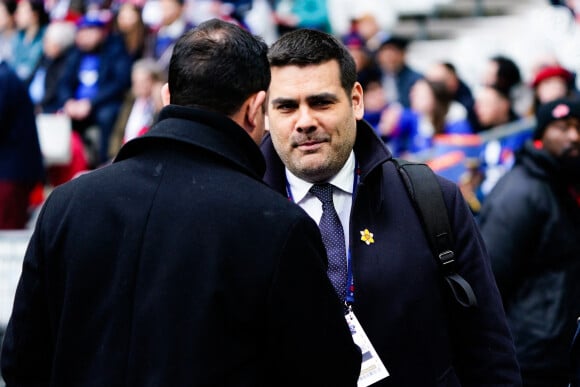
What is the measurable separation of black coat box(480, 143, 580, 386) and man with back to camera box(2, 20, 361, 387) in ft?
8.91

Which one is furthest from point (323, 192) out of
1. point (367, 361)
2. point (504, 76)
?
point (504, 76)

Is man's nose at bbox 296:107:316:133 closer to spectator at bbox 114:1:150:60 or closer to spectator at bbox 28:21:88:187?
spectator at bbox 28:21:88:187

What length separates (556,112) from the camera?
19.3 ft

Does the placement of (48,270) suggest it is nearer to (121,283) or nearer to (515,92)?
(121,283)

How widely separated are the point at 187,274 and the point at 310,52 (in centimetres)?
136

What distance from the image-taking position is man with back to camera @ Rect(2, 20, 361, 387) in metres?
2.70

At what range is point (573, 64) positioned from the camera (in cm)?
1127

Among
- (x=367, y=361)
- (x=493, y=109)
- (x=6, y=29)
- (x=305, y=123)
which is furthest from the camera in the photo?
(x=6, y=29)

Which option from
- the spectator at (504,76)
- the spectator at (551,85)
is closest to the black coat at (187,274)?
the spectator at (551,85)

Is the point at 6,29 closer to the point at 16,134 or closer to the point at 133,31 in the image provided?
the point at 133,31

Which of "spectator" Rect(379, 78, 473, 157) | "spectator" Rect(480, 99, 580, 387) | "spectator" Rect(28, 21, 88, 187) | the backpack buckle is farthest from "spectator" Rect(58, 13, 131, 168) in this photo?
the backpack buckle

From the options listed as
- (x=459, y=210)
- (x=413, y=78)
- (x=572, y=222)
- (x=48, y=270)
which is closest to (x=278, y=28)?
(x=413, y=78)

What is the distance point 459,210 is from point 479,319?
389 millimetres

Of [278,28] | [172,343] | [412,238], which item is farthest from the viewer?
[278,28]
